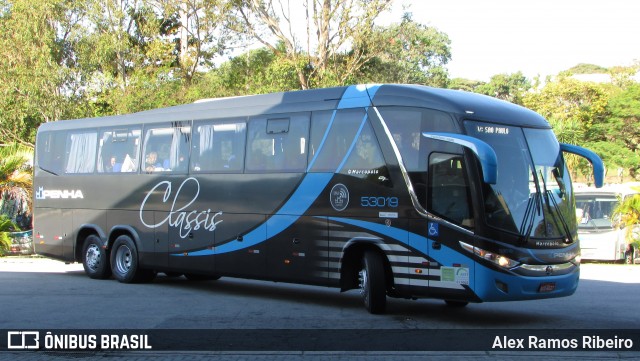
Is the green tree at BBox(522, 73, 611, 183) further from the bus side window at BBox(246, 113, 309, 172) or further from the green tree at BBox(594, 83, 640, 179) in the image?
the bus side window at BBox(246, 113, 309, 172)

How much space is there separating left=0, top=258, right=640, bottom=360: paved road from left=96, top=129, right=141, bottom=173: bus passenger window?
243 cm

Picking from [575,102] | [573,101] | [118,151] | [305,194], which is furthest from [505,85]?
[305,194]

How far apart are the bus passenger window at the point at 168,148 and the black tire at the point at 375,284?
4.99 metres

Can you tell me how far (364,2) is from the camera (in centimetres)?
3516

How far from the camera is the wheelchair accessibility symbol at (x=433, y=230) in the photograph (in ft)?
36.3

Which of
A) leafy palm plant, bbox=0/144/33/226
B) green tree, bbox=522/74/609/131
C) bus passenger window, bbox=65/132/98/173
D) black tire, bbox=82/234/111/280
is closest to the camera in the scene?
black tire, bbox=82/234/111/280

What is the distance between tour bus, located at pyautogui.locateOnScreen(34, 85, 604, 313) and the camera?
→ 10758mm

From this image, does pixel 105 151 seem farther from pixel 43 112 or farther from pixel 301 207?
pixel 43 112

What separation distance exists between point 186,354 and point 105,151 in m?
9.24

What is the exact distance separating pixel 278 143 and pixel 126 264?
520 cm

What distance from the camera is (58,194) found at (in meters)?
18.2

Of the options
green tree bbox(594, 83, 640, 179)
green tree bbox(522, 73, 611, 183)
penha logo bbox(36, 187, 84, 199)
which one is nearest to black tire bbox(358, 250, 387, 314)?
penha logo bbox(36, 187, 84, 199)

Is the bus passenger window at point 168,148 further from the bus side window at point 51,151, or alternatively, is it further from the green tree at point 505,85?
the green tree at point 505,85

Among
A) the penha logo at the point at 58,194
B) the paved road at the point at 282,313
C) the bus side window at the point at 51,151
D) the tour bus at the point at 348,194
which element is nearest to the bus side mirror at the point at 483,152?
the tour bus at the point at 348,194
